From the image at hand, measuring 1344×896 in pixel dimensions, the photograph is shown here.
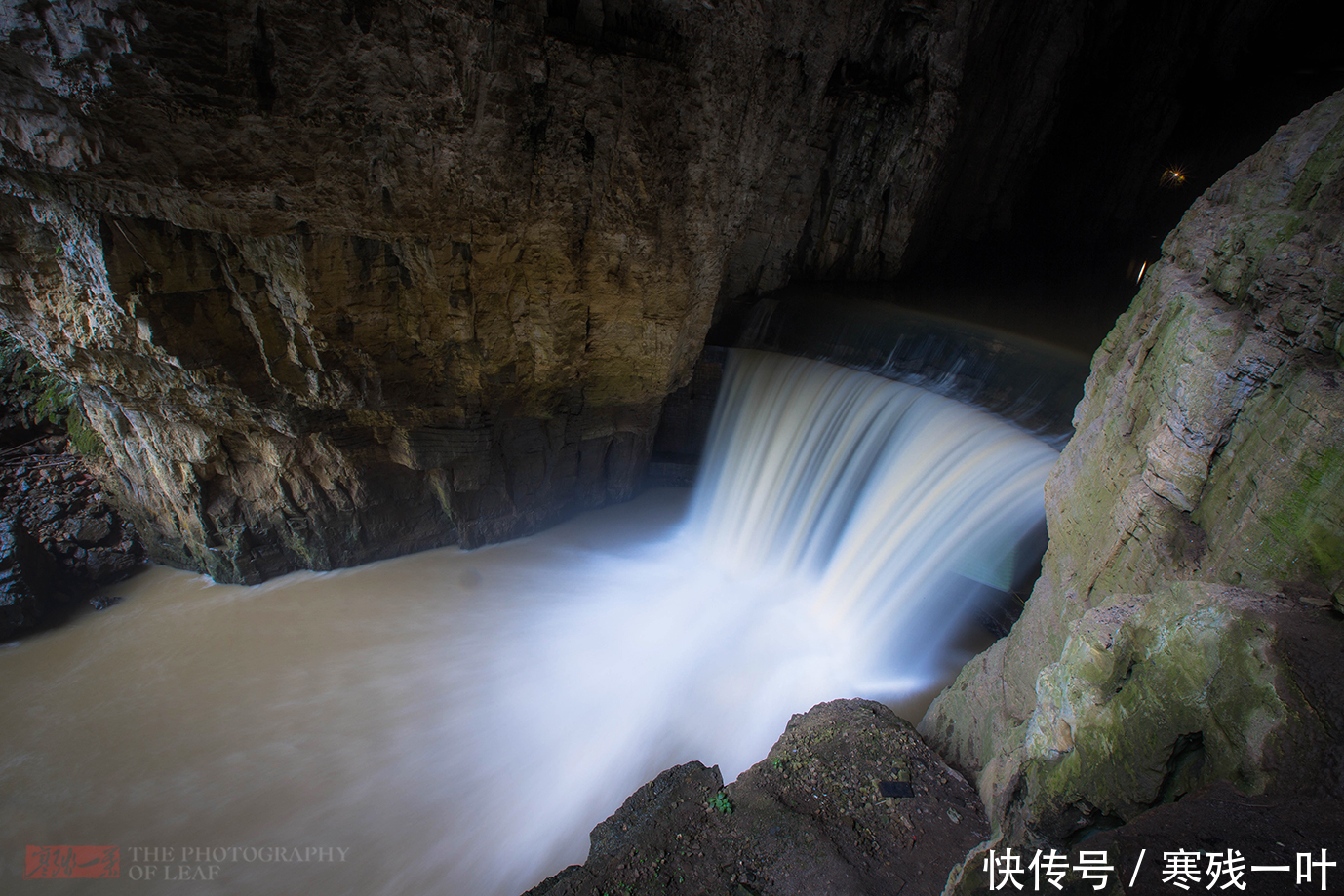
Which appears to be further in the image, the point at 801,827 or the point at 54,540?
the point at 54,540

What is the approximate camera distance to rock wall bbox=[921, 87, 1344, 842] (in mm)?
1688

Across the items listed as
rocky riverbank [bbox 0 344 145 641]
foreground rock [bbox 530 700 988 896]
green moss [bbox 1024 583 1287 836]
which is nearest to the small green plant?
rocky riverbank [bbox 0 344 145 641]

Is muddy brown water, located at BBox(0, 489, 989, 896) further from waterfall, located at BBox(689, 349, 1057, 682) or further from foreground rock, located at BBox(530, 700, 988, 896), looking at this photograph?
foreground rock, located at BBox(530, 700, 988, 896)

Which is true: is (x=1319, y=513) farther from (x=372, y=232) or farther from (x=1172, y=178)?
(x=1172, y=178)

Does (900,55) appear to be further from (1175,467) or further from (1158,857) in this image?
(1158,857)

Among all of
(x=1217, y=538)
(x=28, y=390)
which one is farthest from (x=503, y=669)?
(x=28, y=390)

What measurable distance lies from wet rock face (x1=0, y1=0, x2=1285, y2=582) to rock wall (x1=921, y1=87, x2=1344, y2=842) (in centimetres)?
337

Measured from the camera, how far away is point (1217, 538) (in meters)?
2.17

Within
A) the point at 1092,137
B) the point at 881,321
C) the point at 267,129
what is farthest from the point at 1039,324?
the point at 267,129

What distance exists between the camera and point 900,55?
7199 mm

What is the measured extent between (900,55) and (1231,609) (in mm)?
7605

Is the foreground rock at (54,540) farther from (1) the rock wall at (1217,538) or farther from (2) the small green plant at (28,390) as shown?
(1) the rock wall at (1217,538)

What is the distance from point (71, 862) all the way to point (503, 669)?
286cm

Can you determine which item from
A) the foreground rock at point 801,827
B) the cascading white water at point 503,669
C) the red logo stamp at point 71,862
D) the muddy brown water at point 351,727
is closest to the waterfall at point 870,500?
the cascading white water at point 503,669
